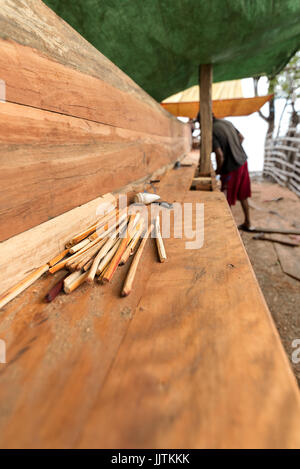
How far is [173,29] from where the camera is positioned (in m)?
2.28

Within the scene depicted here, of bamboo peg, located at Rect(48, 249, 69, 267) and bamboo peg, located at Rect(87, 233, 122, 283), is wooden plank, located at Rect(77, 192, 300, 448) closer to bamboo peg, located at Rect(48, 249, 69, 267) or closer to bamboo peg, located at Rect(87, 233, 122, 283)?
bamboo peg, located at Rect(87, 233, 122, 283)

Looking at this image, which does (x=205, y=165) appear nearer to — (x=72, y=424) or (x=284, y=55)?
(x=284, y=55)

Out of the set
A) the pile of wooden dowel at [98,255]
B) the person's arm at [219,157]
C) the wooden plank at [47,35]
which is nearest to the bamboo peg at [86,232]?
the pile of wooden dowel at [98,255]

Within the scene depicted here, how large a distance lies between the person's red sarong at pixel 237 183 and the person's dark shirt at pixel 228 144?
4.4 inches

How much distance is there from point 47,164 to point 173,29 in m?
2.15

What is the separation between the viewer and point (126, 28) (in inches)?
80.6

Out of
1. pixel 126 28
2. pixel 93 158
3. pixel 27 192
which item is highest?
pixel 126 28

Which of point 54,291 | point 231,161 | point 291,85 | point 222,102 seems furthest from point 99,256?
point 291,85

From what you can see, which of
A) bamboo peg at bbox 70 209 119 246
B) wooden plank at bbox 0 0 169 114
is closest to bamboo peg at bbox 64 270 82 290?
bamboo peg at bbox 70 209 119 246

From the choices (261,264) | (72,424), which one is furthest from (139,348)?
(261,264)

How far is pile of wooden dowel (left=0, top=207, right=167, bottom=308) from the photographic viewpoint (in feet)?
2.96
